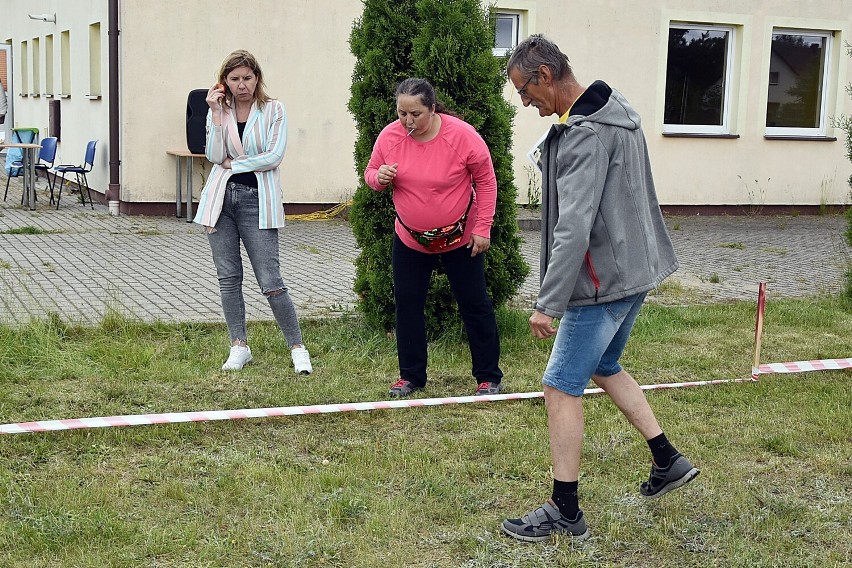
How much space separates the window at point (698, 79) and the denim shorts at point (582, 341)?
46.2 feet

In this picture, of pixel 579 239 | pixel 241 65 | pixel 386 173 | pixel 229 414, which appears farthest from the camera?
pixel 241 65

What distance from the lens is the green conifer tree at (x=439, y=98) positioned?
7008 mm

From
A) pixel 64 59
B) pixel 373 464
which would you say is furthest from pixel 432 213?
pixel 64 59

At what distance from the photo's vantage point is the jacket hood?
3.79 meters

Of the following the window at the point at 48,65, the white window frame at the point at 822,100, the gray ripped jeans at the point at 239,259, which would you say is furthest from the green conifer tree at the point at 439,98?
the window at the point at 48,65

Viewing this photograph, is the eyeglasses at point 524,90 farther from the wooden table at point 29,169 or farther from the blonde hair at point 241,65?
the wooden table at point 29,169

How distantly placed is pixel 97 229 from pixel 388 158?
8.80m

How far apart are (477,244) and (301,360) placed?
4.62 feet

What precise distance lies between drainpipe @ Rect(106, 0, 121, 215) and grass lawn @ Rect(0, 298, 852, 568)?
841cm

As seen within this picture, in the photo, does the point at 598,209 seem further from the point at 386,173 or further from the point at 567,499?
the point at 386,173

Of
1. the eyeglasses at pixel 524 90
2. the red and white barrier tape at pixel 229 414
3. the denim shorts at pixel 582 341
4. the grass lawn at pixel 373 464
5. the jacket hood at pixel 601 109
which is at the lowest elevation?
the grass lawn at pixel 373 464

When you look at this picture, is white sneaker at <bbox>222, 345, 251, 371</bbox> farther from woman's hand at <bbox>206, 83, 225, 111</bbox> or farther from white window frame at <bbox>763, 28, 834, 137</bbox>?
white window frame at <bbox>763, 28, 834, 137</bbox>

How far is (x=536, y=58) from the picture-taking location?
150 inches

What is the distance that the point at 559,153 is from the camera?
3854 millimetres
